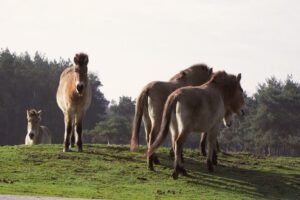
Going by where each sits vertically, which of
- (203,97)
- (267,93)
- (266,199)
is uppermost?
(267,93)

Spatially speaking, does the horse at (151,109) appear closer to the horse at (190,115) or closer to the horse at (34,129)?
the horse at (190,115)

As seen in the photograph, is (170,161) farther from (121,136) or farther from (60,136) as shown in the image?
(60,136)

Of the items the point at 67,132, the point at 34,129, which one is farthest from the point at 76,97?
the point at 34,129

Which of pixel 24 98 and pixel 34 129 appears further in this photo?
pixel 24 98

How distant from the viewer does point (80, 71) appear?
18.0 m

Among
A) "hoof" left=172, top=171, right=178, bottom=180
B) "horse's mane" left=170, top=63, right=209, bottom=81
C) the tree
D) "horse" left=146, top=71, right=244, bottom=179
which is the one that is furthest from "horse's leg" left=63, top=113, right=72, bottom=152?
the tree

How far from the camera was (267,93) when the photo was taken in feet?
216

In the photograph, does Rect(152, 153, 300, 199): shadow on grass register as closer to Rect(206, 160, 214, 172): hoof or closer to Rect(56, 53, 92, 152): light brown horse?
Rect(206, 160, 214, 172): hoof

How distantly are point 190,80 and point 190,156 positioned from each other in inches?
97.6

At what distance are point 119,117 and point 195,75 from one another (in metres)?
48.6

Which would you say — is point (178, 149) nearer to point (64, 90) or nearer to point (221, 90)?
point (221, 90)

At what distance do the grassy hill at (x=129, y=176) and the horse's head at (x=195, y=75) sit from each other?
243 centimetres

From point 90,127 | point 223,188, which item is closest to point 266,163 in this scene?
point 223,188

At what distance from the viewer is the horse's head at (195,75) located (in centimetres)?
1857
